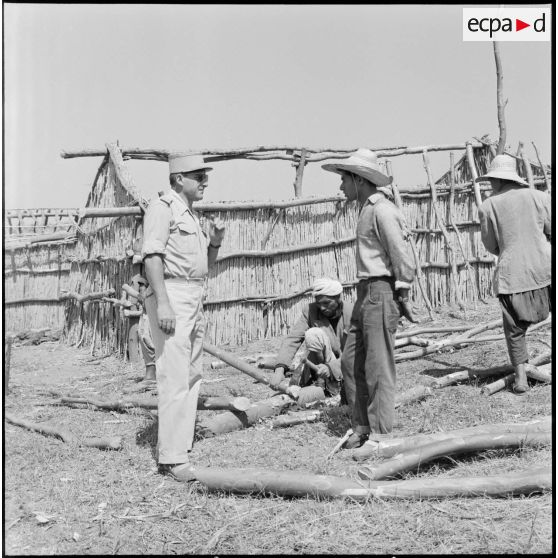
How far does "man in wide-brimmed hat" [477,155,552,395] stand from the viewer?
5.52m

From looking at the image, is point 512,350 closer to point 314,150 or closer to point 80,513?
point 80,513

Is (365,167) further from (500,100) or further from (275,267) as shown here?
(500,100)

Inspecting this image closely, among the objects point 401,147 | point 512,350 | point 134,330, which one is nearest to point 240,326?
point 134,330

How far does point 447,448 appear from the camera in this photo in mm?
3990

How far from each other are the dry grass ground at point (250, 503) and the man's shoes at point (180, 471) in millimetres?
59

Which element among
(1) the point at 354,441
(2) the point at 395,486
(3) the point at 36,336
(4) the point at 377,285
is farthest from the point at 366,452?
(3) the point at 36,336

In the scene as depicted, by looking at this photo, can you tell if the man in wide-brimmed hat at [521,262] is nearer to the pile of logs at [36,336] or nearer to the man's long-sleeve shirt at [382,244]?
the man's long-sleeve shirt at [382,244]

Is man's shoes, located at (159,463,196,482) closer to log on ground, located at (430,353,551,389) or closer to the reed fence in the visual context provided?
log on ground, located at (430,353,551,389)

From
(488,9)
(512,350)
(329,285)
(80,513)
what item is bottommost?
(80,513)

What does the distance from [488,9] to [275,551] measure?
317 centimetres

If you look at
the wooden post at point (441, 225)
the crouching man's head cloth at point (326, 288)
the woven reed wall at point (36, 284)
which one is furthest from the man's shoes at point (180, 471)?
the woven reed wall at point (36, 284)

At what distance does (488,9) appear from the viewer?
13.4ft

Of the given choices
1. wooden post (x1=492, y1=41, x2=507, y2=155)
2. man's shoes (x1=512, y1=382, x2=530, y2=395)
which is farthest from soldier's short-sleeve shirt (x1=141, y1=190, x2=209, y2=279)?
wooden post (x1=492, y1=41, x2=507, y2=155)

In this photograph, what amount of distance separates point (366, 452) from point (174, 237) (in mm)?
1750
